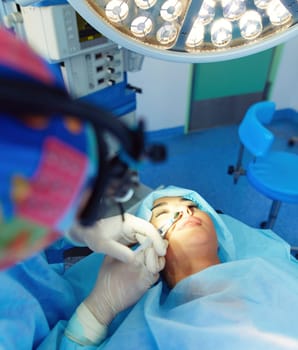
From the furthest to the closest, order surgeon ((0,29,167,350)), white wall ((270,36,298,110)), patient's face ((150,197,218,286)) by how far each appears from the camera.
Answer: white wall ((270,36,298,110)) < patient's face ((150,197,218,286)) < surgeon ((0,29,167,350))

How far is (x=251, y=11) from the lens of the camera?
2.58 ft

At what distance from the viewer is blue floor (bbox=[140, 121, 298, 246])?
2.17 meters

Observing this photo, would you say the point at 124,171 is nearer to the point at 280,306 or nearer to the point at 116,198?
the point at 116,198

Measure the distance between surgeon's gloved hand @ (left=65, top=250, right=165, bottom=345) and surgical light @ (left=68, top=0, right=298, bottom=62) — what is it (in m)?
0.60

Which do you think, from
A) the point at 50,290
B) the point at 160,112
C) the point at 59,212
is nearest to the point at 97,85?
the point at 50,290

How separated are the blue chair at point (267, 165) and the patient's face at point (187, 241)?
0.51m

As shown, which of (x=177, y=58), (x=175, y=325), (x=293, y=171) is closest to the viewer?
(x=177, y=58)

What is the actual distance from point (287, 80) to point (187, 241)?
2.60 m

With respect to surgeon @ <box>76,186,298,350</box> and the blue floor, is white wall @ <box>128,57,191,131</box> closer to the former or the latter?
the blue floor

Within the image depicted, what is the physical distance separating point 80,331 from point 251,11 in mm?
1000

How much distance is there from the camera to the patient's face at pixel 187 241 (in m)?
1.09

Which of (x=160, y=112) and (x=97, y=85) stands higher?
(x=97, y=85)

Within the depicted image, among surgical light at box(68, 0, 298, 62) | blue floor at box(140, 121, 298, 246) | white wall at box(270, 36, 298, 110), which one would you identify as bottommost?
blue floor at box(140, 121, 298, 246)

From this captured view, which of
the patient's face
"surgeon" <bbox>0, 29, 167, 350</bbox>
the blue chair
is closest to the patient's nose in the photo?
the patient's face
